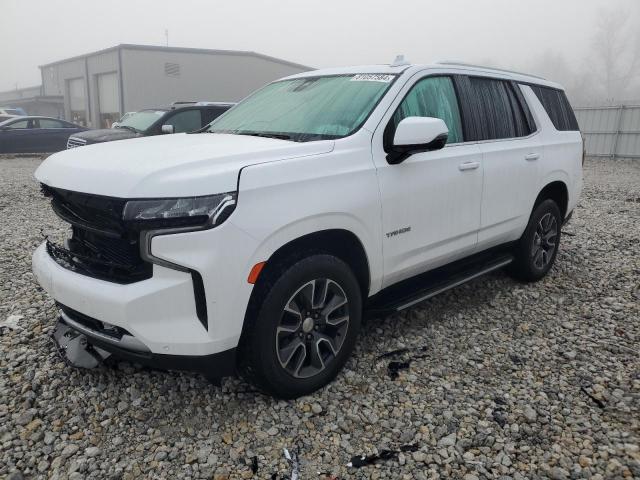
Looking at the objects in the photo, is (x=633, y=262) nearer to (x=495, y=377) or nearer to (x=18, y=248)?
(x=495, y=377)

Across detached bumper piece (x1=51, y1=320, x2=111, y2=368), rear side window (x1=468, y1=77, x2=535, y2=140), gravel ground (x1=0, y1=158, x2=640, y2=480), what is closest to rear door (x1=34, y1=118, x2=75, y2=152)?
gravel ground (x1=0, y1=158, x2=640, y2=480)

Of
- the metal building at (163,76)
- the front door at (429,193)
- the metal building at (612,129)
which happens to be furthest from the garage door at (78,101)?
the front door at (429,193)

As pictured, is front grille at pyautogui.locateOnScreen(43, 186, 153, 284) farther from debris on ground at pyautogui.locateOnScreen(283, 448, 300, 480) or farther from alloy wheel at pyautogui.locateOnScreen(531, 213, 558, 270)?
alloy wheel at pyautogui.locateOnScreen(531, 213, 558, 270)

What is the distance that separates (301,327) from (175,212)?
0.97 metres

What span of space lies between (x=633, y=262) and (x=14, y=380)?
5803 mm

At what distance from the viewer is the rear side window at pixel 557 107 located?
4750mm

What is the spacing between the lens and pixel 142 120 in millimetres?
10547

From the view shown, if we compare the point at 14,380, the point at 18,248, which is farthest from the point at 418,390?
the point at 18,248

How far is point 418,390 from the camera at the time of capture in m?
3.08

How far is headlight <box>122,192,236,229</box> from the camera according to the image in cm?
229

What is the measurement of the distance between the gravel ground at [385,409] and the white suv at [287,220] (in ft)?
1.04

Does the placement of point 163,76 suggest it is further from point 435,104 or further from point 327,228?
point 327,228

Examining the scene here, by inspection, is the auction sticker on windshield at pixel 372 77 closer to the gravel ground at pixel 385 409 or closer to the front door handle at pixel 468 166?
the front door handle at pixel 468 166

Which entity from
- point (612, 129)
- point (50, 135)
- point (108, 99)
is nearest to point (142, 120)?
point (50, 135)
